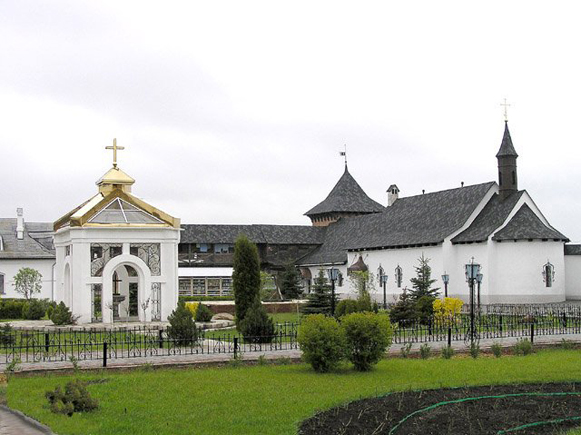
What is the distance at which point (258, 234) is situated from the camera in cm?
6166

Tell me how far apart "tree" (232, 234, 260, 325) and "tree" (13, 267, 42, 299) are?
80.6ft

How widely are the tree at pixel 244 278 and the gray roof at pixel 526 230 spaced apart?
17.9 meters

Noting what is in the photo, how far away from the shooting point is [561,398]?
40.3ft

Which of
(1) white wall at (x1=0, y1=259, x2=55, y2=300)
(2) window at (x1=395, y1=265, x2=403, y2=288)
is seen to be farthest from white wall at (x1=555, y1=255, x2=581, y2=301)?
(1) white wall at (x1=0, y1=259, x2=55, y2=300)

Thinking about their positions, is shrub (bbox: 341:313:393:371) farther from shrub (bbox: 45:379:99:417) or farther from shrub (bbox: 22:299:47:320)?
shrub (bbox: 22:299:47:320)

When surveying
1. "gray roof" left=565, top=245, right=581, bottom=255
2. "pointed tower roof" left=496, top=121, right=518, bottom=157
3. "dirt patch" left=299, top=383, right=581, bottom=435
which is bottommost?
"dirt patch" left=299, top=383, right=581, bottom=435

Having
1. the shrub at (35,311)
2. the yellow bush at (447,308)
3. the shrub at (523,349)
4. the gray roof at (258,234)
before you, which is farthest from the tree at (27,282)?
the shrub at (523,349)

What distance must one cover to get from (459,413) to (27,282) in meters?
44.0

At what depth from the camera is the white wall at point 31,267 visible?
53.4m

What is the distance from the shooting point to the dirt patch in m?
10.3

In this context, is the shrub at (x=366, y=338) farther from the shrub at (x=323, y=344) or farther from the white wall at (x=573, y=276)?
the white wall at (x=573, y=276)

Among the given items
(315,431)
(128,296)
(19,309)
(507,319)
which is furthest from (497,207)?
(315,431)

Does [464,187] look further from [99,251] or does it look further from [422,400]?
[422,400]

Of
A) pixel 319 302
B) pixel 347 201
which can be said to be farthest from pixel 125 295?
pixel 347 201
